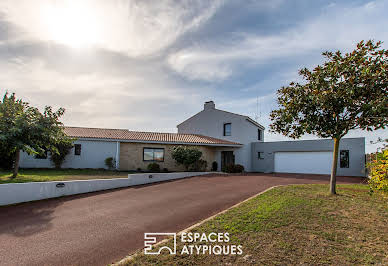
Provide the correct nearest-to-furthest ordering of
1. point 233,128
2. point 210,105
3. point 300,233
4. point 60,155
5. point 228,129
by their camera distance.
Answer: point 300,233, point 60,155, point 233,128, point 228,129, point 210,105

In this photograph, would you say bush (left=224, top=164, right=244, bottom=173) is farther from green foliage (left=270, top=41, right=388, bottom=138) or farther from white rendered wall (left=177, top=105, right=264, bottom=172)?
green foliage (left=270, top=41, right=388, bottom=138)

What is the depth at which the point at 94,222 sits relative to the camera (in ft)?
19.9

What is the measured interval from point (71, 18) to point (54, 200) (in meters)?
6.76

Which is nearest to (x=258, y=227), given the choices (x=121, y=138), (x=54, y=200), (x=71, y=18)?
(x=54, y=200)

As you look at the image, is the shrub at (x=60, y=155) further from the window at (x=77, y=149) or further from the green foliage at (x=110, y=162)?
the green foliage at (x=110, y=162)

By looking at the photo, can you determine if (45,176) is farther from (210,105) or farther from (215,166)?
(210,105)

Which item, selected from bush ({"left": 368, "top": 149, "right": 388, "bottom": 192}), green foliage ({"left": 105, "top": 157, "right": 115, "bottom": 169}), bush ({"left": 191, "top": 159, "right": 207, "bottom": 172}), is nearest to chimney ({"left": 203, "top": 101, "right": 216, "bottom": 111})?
bush ({"left": 191, "top": 159, "right": 207, "bottom": 172})

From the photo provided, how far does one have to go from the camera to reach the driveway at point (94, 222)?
4234 mm

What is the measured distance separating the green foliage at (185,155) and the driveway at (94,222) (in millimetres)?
8055

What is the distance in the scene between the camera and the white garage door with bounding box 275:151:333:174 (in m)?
19.5

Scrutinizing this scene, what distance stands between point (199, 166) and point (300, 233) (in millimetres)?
14812

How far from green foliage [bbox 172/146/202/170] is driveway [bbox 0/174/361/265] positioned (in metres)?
8.05

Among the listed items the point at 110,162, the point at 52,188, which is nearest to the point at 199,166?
the point at 110,162

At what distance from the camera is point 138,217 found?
6.47m
